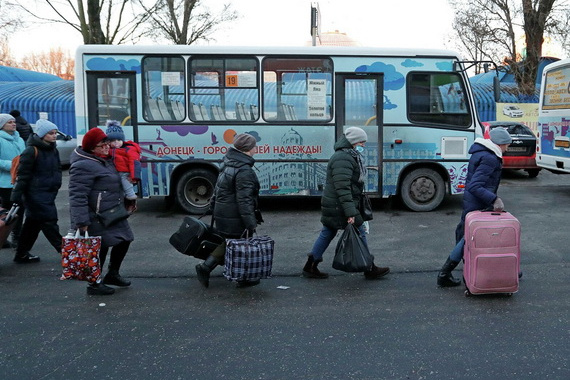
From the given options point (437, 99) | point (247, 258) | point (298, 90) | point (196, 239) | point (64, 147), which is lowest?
point (247, 258)

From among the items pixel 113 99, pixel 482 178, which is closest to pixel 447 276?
pixel 482 178

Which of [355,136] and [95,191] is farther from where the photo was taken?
[355,136]

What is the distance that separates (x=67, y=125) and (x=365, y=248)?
18504mm

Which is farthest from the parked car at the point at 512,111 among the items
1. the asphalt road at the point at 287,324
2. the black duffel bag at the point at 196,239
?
the black duffel bag at the point at 196,239

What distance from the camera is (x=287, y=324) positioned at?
4.67 meters

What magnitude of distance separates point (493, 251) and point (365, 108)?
15.9 feet

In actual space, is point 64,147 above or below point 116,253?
above

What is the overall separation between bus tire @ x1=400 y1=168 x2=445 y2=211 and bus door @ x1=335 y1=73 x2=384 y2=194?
58 cm

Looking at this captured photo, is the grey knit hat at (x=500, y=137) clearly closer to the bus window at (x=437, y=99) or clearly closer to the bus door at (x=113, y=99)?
the bus window at (x=437, y=99)

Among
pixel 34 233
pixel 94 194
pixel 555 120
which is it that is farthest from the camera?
pixel 555 120

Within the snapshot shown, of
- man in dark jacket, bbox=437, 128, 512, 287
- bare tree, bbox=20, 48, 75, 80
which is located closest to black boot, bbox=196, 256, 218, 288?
man in dark jacket, bbox=437, 128, 512, 287

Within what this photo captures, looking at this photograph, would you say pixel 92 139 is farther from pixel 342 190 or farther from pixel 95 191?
pixel 342 190

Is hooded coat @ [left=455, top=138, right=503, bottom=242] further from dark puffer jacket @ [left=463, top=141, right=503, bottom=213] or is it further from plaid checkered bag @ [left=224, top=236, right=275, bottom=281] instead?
plaid checkered bag @ [left=224, top=236, right=275, bottom=281]

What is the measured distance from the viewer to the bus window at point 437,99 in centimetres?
944
